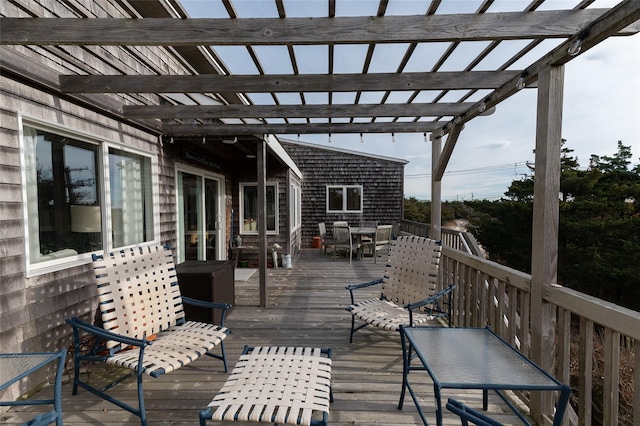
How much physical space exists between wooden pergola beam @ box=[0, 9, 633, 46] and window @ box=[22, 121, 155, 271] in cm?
87

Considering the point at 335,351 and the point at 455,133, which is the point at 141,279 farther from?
the point at 455,133

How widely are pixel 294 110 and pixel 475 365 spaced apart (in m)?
2.76

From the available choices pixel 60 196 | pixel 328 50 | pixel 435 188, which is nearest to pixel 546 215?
pixel 328 50

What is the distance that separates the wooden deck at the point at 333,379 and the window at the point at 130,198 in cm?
137

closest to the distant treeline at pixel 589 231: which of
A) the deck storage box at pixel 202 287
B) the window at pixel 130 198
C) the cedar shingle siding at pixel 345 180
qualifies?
the cedar shingle siding at pixel 345 180

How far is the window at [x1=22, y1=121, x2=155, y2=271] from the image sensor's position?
231 centimetres

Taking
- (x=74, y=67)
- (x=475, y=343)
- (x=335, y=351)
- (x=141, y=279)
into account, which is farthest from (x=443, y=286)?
(x=74, y=67)

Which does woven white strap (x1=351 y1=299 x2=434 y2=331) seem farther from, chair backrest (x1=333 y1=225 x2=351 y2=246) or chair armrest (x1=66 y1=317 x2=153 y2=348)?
chair backrest (x1=333 y1=225 x2=351 y2=246)

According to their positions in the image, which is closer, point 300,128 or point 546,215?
point 546,215

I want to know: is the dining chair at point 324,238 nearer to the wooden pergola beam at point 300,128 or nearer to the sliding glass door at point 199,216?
the sliding glass door at point 199,216

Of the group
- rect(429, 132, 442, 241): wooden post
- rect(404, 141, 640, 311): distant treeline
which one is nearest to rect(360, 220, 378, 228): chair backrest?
rect(429, 132, 442, 241): wooden post

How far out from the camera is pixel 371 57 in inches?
89.3

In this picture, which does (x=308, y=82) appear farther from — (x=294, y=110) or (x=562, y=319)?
(x=562, y=319)

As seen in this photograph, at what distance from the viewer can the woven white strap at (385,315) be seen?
8.54ft
